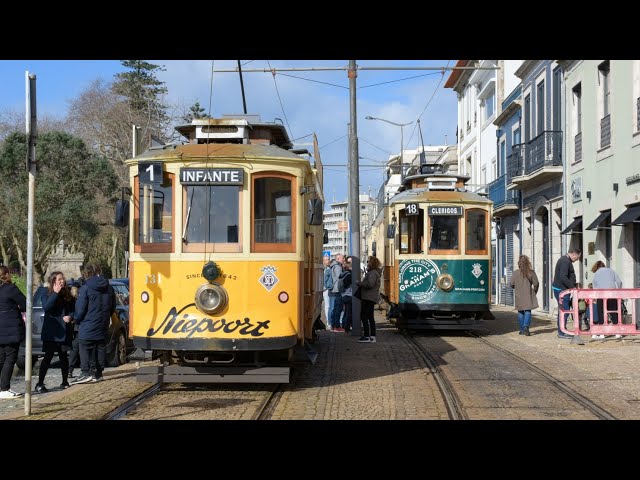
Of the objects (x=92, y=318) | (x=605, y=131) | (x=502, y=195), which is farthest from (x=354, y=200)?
(x=502, y=195)

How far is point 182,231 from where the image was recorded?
10.5 m

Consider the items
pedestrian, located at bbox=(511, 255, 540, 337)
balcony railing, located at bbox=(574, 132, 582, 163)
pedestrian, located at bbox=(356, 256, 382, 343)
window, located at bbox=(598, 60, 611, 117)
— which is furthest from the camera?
balcony railing, located at bbox=(574, 132, 582, 163)

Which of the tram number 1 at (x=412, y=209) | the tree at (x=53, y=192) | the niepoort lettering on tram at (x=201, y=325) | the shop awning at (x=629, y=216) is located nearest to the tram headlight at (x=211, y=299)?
the niepoort lettering on tram at (x=201, y=325)

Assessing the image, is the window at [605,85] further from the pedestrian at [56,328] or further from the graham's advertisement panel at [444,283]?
the pedestrian at [56,328]

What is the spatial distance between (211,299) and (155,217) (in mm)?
1288

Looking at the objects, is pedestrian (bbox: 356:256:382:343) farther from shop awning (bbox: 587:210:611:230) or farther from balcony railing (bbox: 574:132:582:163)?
balcony railing (bbox: 574:132:582:163)

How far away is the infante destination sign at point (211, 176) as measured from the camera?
34.3 feet

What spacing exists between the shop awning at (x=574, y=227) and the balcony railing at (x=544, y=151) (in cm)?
227

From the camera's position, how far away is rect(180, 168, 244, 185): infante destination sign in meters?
10.5

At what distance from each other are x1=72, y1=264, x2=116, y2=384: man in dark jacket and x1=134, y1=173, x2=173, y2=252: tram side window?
6.31 feet

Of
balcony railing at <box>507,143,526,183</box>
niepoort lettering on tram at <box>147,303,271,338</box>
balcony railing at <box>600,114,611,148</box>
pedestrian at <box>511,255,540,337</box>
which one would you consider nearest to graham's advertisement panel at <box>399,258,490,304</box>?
pedestrian at <box>511,255,540,337</box>
